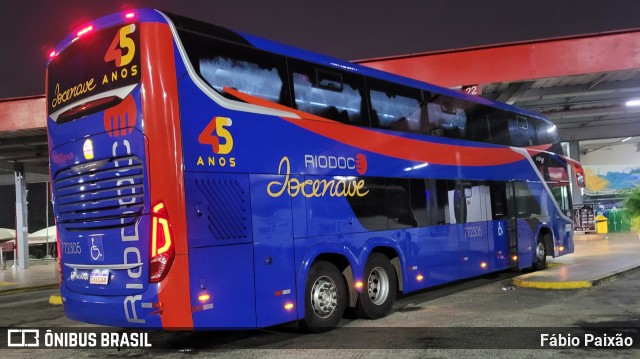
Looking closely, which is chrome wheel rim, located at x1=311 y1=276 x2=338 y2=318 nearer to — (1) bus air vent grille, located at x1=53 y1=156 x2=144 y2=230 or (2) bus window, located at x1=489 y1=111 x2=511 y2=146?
(1) bus air vent grille, located at x1=53 y1=156 x2=144 y2=230

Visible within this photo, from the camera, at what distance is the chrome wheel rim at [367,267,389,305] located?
819 centimetres

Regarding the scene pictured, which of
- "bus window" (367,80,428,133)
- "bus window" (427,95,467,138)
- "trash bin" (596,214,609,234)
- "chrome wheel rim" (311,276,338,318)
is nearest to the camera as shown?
"chrome wheel rim" (311,276,338,318)

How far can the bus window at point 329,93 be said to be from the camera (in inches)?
287

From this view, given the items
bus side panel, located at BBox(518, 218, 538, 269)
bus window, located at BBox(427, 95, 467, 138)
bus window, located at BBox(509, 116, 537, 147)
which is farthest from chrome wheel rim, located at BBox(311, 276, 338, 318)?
bus window, located at BBox(509, 116, 537, 147)

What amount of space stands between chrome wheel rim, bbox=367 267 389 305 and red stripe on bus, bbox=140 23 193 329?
3426 mm

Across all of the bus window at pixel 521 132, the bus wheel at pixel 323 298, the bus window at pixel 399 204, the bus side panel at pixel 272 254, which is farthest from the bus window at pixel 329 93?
the bus window at pixel 521 132

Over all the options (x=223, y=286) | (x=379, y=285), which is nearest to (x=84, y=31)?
(x=223, y=286)

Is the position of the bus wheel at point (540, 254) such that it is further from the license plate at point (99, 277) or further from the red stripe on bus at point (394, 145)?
the license plate at point (99, 277)

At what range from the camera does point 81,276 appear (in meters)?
6.19

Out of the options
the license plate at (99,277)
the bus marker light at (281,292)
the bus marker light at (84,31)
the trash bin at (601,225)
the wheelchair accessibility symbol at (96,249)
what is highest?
the bus marker light at (84,31)

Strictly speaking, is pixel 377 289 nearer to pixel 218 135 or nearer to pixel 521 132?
pixel 218 135

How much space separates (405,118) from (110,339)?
576 centimetres

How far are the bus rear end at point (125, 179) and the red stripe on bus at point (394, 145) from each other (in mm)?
1046

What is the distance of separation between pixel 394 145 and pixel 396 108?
69 cm
